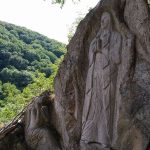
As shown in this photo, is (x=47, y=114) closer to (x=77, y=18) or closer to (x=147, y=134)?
(x=147, y=134)

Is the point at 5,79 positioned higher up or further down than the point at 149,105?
further down

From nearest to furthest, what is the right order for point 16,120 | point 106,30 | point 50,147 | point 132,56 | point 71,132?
point 132,56
point 106,30
point 71,132
point 50,147
point 16,120

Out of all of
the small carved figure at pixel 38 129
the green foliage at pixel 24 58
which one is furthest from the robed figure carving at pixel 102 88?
the green foliage at pixel 24 58

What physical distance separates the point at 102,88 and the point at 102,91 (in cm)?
5

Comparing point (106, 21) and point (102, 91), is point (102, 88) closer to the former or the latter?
Answer: point (102, 91)

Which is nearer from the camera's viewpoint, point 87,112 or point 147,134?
point 147,134

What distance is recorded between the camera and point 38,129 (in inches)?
315

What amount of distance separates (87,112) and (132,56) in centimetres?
118

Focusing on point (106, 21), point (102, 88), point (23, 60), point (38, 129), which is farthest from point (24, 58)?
point (102, 88)

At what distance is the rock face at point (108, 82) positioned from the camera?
19.5 ft

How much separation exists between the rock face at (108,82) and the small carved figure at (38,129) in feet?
0.99

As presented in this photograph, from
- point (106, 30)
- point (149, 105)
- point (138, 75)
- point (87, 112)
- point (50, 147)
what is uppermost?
point (106, 30)

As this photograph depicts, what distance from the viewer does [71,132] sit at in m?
7.14

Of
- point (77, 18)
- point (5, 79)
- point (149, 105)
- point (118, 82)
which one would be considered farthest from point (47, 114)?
point (5, 79)
